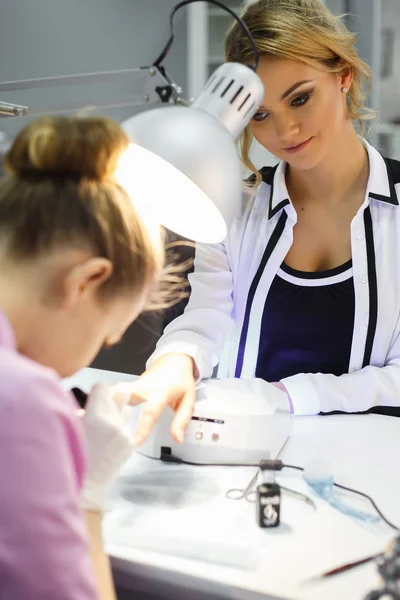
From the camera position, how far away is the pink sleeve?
0.55m

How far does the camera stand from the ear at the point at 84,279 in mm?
673

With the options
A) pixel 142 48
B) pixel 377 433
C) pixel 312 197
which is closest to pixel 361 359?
pixel 377 433

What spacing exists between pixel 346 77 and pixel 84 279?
99cm

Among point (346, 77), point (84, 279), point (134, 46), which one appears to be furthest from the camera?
point (134, 46)

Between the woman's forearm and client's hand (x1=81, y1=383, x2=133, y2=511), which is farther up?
client's hand (x1=81, y1=383, x2=133, y2=511)

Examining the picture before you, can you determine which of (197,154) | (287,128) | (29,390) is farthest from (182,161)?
(287,128)

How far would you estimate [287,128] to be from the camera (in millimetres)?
Result: 1354

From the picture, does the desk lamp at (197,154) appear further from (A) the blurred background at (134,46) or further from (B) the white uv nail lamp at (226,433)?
(A) the blurred background at (134,46)

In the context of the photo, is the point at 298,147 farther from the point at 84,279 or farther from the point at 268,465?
the point at 84,279

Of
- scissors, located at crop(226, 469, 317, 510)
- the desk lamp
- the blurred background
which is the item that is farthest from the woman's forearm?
the blurred background

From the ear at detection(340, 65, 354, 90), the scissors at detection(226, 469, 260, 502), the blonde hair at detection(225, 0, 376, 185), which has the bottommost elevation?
the scissors at detection(226, 469, 260, 502)

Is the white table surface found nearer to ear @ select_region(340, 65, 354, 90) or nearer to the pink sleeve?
the pink sleeve

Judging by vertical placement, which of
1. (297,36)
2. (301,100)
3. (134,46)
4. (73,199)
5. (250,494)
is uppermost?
(134,46)

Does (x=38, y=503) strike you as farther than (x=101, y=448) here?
No
